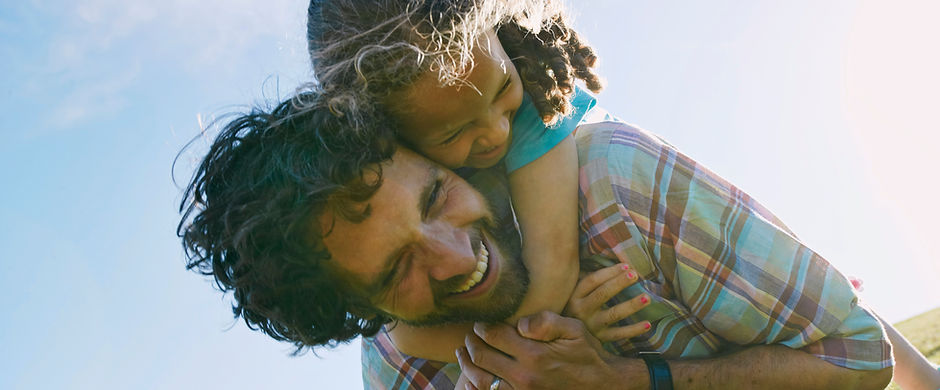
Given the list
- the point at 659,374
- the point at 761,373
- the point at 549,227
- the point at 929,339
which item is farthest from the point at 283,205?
the point at 929,339

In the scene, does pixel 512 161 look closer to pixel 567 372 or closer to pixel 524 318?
pixel 524 318

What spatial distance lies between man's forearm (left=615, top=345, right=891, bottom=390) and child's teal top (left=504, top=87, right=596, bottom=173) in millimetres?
983

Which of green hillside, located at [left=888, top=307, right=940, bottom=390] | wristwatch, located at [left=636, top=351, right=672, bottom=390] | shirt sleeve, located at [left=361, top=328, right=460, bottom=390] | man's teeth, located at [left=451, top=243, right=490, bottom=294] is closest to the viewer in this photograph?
man's teeth, located at [left=451, top=243, right=490, bottom=294]

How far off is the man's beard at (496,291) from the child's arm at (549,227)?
0.06 metres

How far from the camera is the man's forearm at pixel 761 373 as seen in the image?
2.66 metres

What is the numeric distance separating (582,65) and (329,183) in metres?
1.53

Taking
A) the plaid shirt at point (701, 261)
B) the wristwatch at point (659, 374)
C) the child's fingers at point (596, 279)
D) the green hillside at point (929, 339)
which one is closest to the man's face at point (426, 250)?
the child's fingers at point (596, 279)

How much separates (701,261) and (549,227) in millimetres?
Answer: 642

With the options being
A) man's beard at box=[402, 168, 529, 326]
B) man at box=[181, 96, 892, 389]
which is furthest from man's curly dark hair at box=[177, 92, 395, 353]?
man's beard at box=[402, 168, 529, 326]

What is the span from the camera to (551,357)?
110 inches

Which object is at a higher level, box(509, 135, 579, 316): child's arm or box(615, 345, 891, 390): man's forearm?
box(509, 135, 579, 316): child's arm

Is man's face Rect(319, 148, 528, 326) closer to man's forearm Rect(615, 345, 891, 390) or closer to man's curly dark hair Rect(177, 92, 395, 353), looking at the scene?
man's curly dark hair Rect(177, 92, 395, 353)

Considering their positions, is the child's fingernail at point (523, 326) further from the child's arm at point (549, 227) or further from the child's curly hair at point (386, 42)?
the child's curly hair at point (386, 42)

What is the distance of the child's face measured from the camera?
250cm
